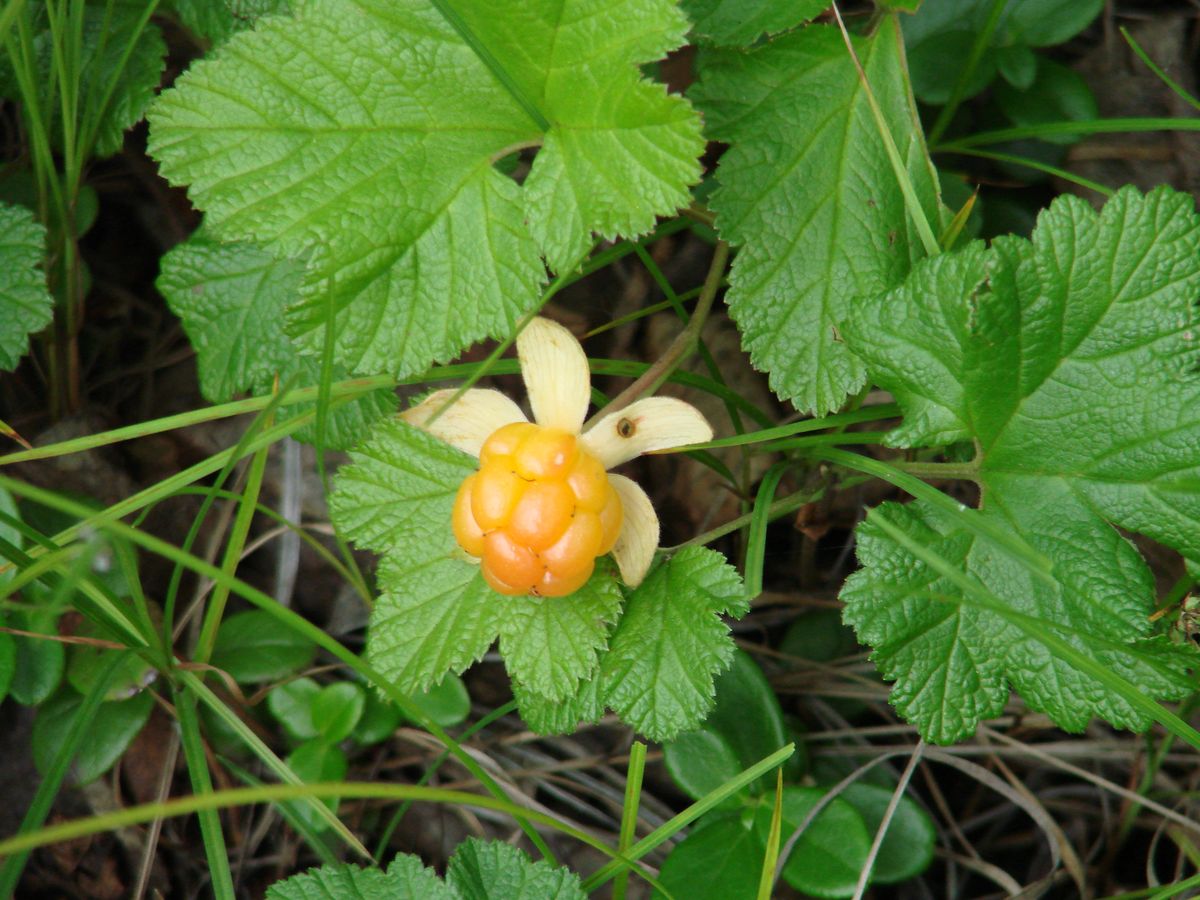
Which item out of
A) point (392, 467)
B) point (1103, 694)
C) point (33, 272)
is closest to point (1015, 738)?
point (1103, 694)

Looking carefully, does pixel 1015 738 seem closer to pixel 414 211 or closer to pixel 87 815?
pixel 414 211

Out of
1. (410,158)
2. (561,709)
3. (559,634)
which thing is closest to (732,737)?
(561,709)

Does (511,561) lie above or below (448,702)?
above

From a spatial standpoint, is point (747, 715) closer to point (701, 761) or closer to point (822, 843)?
point (701, 761)

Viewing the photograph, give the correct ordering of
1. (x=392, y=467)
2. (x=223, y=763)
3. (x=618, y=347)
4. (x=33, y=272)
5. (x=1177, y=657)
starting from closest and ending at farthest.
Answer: (x=1177, y=657), (x=392, y=467), (x=33, y=272), (x=223, y=763), (x=618, y=347)

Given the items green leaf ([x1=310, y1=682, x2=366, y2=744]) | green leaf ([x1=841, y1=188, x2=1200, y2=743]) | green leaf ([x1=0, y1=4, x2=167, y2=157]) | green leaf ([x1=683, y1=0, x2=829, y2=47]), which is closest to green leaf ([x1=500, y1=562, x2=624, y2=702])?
green leaf ([x1=841, y1=188, x2=1200, y2=743])

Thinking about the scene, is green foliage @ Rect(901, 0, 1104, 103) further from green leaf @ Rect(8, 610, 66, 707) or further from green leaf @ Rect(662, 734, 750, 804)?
green leaf @ Rect(8, 610, 66, 707)
